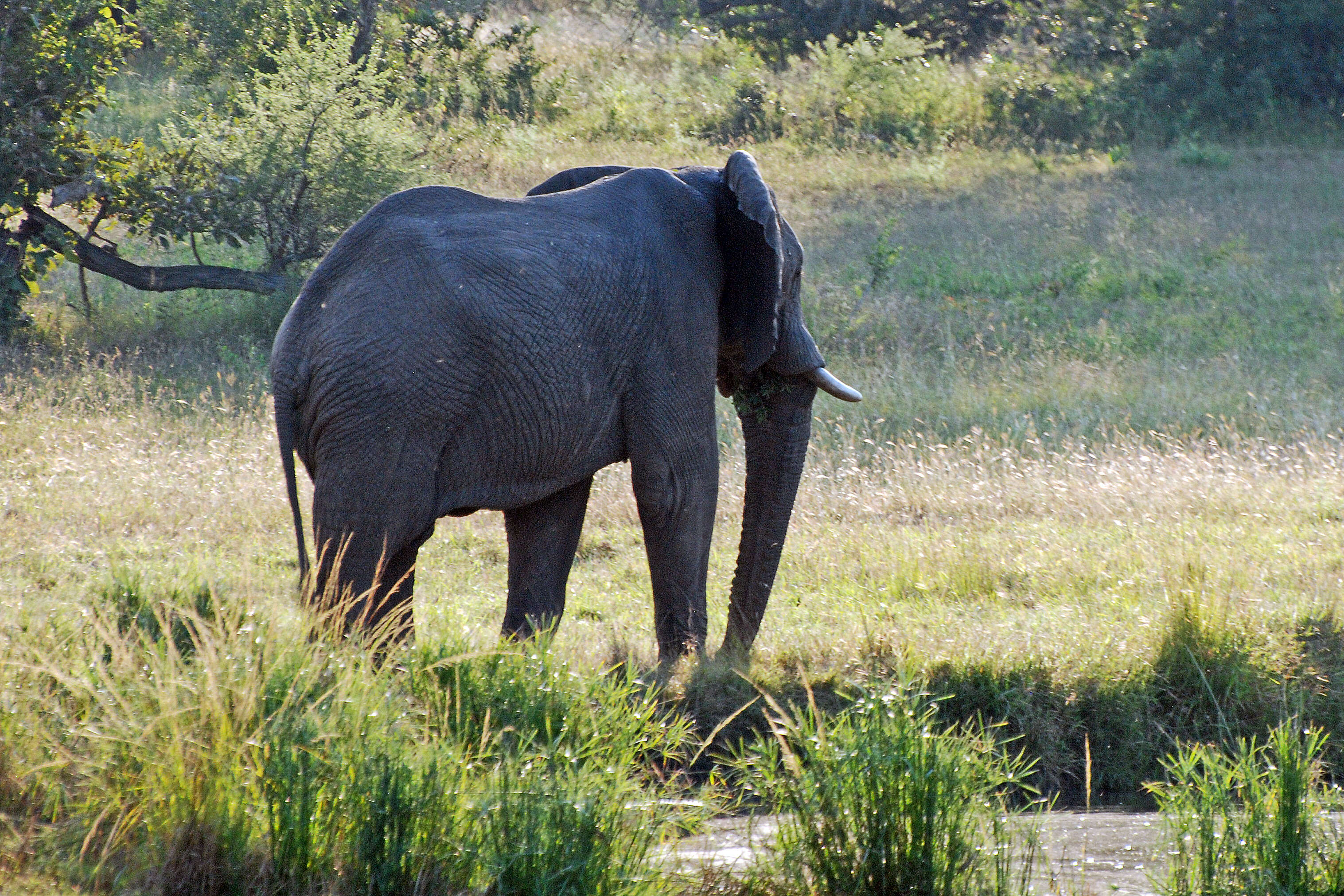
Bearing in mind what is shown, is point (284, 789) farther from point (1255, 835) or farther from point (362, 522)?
point (1255, 835)

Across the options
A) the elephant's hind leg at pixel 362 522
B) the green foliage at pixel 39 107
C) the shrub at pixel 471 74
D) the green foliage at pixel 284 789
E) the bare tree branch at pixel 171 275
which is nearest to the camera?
the green foliage at pixel 284 789

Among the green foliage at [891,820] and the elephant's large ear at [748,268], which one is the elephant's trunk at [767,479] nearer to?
the elephant's large ear at [748,268]

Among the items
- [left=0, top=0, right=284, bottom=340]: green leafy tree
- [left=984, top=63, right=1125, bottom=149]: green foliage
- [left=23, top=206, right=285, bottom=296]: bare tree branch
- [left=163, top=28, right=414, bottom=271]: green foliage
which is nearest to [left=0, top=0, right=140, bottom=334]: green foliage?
[left=0, top=0, right=284, bottom=340]: green leafy tree

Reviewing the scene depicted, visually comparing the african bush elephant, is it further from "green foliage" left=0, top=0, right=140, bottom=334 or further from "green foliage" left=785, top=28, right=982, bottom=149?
"green foliage" left=785, top=28, right=982, bottom=149

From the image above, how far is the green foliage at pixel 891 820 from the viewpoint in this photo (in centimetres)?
404

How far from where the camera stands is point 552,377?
5285 millimetres

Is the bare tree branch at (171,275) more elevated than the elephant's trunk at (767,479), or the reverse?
the bare tree branch at (171,275)

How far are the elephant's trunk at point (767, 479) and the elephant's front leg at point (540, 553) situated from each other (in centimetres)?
86

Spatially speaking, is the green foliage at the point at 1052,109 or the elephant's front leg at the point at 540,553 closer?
the elephant's front leg at the point at 540,553

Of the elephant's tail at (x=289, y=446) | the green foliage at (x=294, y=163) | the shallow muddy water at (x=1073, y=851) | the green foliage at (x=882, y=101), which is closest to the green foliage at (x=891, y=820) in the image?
the shallow muddy water at (x=1073, y=851)

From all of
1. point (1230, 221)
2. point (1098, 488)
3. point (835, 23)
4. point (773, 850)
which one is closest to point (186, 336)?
point (1098, 488)

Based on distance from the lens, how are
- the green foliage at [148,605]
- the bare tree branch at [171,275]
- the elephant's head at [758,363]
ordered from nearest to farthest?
the green foliage at [148,605] → the elephant's head at [758,363] → the bare tree branch at [171,275]

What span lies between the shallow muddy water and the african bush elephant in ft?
4.29

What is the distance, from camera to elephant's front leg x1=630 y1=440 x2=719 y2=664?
5797mm
